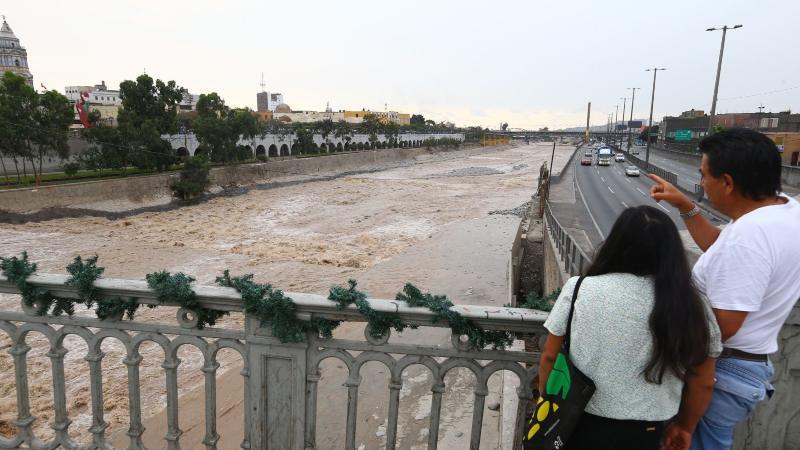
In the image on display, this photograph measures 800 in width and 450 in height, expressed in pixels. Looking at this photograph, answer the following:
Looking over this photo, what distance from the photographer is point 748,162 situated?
2082 millimetres

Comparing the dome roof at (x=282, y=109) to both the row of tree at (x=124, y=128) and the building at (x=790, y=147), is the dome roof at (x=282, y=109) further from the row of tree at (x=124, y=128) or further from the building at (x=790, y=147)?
the building at (x=790, y=147)

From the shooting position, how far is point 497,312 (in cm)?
256

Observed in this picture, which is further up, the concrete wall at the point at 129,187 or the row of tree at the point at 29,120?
the row of tree at the point at 29,120

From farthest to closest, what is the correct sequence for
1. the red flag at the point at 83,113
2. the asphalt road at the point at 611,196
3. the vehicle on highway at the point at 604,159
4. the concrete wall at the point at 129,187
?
the vehicle on highway at the point at 604,159, the red flag at the point at 83,113, the concrete wall at the point at 129,187, the asphalt road at the point at 611,196

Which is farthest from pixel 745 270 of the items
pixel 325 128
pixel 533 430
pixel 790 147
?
pixel 325 128

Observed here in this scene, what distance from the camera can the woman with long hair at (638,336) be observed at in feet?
6.05

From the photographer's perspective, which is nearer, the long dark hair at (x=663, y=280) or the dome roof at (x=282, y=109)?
the long dark hair at (x=663, y=280)

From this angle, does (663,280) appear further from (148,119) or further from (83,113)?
(83,113)

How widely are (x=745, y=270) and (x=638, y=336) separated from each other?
505 millimetres

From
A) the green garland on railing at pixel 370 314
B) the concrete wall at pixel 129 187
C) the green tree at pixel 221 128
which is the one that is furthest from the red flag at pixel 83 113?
the green garland on railing at pixel 370 314

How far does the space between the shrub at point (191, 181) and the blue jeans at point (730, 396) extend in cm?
3781

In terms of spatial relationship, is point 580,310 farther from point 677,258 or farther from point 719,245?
point 719,245

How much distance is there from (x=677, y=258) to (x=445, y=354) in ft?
4.05

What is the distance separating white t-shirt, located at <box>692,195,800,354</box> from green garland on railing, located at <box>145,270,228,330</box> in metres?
2.42
